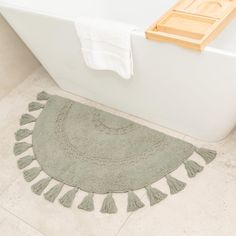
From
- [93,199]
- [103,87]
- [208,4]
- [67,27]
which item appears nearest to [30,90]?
[103,87]

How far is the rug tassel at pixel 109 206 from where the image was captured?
1448mm

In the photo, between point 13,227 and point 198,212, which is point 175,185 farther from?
point 13,227

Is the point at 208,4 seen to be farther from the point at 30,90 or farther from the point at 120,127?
A: the point at 30,90

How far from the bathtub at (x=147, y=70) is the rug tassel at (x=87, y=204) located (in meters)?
0.53

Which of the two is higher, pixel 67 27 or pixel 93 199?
pixel 67 27

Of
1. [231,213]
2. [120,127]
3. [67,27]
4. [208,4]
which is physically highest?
[67,27]

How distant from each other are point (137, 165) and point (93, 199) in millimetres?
271

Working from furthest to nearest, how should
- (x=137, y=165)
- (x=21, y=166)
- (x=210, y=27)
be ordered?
(x=21, y=166) < (x=137, y=165) < (x=210, y=27)

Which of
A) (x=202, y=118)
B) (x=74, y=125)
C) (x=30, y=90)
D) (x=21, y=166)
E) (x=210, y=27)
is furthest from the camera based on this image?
(x=30, y=90)

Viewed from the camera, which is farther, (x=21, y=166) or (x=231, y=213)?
(x=21, y=166)

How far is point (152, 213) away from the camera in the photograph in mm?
1404

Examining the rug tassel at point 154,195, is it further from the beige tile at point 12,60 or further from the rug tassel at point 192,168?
the beige tile at point 12,60

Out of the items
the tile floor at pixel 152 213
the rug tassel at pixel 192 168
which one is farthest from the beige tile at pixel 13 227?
the rug tassel at pixel 192 168

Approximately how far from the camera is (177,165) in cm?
154
